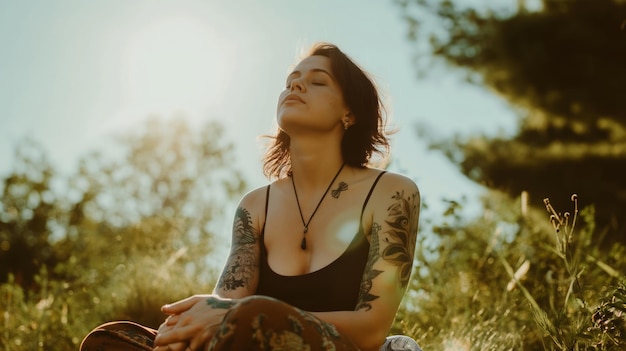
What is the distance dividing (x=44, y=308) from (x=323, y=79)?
9.70 feet

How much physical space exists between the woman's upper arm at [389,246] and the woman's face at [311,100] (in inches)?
14.5

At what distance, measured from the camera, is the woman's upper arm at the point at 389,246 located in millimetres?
2242

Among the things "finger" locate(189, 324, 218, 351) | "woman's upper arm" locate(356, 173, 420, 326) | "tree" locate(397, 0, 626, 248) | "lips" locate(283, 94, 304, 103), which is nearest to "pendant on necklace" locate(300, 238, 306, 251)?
"woman's upper arm" locate(356, 173, 420, 326)

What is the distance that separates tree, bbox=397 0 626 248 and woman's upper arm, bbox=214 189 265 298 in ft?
18.8

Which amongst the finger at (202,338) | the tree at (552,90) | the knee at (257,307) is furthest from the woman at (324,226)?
the tree at (552,90)

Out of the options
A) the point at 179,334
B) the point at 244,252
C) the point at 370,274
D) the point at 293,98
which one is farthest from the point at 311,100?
the point at 179,334

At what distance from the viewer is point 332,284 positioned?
95.0 inches

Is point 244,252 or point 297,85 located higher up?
point 297,85

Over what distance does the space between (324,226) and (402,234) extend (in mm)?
354

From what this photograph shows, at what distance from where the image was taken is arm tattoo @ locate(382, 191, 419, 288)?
235 cm

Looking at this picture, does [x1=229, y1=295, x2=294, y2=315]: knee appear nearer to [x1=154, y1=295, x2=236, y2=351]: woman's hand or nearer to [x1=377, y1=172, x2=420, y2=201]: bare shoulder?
[x1=154, y1=295, x2=236, y2=351]: woman's hand

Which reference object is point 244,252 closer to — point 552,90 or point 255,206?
point 255,206

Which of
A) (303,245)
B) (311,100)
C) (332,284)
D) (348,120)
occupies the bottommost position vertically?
(332,284)

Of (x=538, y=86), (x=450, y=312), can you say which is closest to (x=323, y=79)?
(x=450, y=312)
